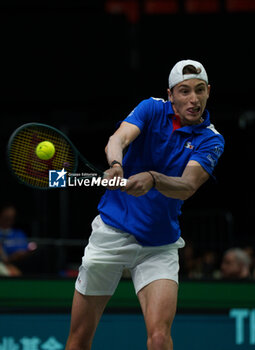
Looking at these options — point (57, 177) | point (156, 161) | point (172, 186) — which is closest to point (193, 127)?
point (156, 161)

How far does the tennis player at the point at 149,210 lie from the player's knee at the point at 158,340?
0.63 feet

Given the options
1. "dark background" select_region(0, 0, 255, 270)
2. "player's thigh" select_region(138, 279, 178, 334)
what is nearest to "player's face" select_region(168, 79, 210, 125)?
"player's thigh" select_region(138, 279, 178, 334)

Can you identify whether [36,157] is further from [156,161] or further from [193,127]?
[193,127]

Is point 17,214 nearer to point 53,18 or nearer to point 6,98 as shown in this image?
point 6,98

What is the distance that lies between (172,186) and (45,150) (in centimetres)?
81

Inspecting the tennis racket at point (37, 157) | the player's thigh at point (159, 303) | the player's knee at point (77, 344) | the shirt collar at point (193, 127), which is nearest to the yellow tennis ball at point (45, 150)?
the tennis racket at point (37, 157)

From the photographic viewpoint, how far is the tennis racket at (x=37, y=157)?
4227 millimetres

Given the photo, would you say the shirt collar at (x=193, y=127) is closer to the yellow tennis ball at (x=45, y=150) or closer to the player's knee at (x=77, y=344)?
the yellow tennis ball at (x=45, y=150)

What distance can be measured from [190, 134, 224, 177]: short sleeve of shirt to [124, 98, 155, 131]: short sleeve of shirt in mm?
362

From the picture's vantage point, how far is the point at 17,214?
9.24m

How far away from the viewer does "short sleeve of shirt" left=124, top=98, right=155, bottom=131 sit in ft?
13.9

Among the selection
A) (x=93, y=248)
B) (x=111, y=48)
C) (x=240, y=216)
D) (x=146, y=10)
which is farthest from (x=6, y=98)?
(x=93, y=248)

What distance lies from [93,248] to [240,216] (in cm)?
698

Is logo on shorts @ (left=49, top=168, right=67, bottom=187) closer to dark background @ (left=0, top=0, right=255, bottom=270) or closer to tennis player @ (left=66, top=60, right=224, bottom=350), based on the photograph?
tennis player @ (left=66, top=60, right=224, bottom=350)
